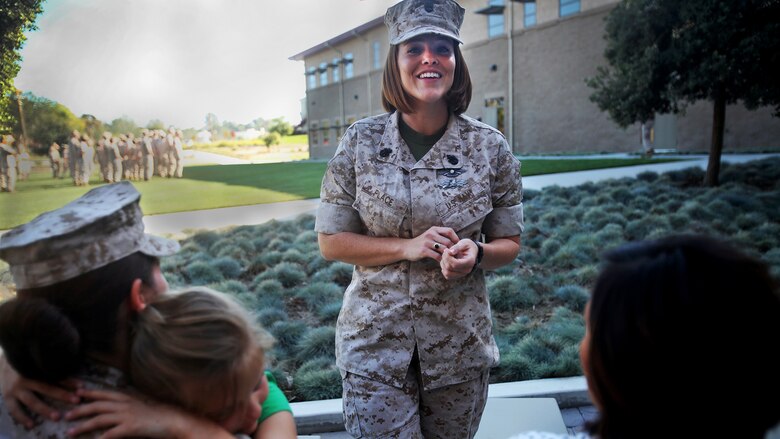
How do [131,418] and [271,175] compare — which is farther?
[271,175]

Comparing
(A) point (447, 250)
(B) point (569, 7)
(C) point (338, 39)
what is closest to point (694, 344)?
(A) point (447, 250)

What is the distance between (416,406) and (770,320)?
104 centimetres

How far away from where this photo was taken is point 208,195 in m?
3.88

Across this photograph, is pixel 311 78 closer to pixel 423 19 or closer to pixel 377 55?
pixel 377 55

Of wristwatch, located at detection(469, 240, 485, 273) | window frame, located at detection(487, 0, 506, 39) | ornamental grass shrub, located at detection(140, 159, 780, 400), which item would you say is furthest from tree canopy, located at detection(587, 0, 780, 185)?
wristwatch, located at detection(469, 240, 485, 273)

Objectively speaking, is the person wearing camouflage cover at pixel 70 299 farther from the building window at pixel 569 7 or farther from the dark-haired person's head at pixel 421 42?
the building window at pixel 569 7

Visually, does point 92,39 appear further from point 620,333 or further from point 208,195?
point 620,333

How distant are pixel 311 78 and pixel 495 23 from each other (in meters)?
2.42

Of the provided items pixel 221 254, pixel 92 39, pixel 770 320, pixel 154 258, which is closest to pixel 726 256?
pixel 770 320

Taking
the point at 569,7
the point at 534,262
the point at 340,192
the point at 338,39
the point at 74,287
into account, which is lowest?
the point at 534,262

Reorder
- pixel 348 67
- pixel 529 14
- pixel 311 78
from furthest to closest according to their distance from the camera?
1. pixel 529 14
2. pixel 348 67
3. pixel 311 78

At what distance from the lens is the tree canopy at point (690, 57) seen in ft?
16.4

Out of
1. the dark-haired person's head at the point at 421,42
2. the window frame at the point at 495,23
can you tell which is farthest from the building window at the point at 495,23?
the dark-haired person's head at the point at 421,42

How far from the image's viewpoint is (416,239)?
60.6 inches
